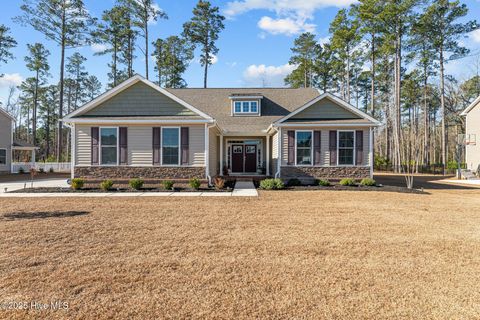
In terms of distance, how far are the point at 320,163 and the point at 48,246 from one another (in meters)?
12.1

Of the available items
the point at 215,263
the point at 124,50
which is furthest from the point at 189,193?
the point at 124,50

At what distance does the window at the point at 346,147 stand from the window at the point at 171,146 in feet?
27.3

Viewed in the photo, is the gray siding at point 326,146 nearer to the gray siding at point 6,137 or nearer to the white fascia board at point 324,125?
the white fascia board at point 324,125

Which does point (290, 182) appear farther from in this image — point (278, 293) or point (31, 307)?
point (31, 307)

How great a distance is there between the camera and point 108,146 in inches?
523

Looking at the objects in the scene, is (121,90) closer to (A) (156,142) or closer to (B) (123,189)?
(A) (156,142)

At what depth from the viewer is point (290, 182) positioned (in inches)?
543

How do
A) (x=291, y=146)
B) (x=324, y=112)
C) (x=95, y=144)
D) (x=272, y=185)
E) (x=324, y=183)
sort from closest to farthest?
(x=272, y=185) → (x=95, y=144) → (x=324, y=183) → (x=291, y=146) → (x=324, y=112)

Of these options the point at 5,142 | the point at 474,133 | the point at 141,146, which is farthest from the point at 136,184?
the point at 474,133

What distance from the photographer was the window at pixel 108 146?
522 inches

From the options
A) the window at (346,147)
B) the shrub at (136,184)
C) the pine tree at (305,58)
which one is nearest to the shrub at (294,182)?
the window at (346,147)

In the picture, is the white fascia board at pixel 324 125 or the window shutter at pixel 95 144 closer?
the window shutter at pixel 95 144

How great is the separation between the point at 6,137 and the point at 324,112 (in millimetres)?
28791

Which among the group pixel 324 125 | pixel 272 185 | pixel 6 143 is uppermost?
pixel 324 125
